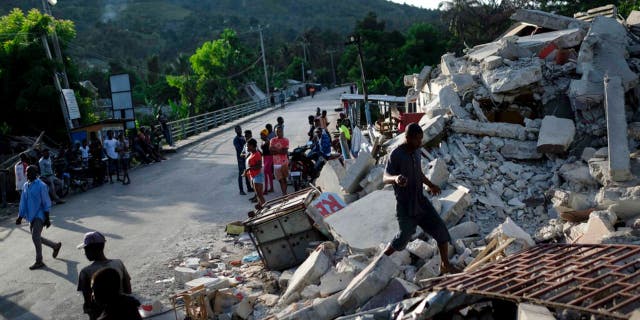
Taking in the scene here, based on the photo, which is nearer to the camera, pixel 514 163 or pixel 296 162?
pixel 514 163

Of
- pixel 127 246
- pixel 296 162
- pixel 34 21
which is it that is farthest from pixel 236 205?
pixel 34 21

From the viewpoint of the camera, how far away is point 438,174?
25.0 feet

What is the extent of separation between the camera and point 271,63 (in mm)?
86000

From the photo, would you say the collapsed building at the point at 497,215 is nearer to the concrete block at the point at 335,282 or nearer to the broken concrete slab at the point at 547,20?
the concrete block at the point at 335,282

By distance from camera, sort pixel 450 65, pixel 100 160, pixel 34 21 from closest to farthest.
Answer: pixel 450 65, pixel 100 160, pixel 34 21

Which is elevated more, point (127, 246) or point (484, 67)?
point (484, 67)

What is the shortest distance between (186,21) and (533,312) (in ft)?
450

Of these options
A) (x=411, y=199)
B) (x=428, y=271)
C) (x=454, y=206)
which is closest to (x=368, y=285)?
(x=428, y=271)

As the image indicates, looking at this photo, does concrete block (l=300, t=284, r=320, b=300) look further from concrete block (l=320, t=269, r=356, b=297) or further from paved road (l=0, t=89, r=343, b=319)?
paved road (l=0, t=89, r=343, b=319)

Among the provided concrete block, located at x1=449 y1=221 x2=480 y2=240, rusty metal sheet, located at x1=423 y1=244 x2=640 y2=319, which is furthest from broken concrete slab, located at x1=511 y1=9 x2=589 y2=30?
rusty metal sheet, located at x1=423 y1=244 x2=640 y2=319

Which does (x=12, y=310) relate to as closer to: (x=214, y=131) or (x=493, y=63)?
(x=493, y=63)

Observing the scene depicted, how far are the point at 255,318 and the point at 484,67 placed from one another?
6.81 meters

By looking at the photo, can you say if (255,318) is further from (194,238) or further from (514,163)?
(514,163)

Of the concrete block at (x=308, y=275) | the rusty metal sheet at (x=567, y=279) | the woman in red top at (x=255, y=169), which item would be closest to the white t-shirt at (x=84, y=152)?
the woman in red top at (x=255, y=169)
